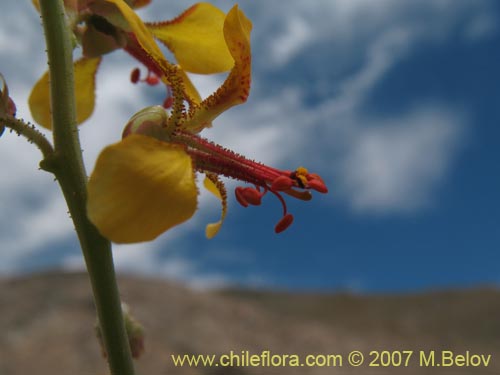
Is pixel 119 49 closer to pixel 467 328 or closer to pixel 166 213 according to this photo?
pixel 166 213

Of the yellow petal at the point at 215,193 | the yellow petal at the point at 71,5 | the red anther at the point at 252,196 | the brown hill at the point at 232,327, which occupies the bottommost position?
the red anther at the point at 252,196

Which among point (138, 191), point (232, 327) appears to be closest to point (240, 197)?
point (138, 191)

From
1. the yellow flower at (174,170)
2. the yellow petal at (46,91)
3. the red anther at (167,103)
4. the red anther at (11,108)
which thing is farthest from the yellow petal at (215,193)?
the yellow petal at (46,91)

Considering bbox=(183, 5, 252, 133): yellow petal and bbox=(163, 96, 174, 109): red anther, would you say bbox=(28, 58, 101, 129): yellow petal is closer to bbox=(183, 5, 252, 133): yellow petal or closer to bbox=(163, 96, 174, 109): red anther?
bbox=(163, 96, 174, 109): red anther

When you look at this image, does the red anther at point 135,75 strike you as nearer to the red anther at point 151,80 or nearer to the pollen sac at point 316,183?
the red anther at point 151,80

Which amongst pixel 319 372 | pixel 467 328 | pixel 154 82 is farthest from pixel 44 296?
pixel 154 82
